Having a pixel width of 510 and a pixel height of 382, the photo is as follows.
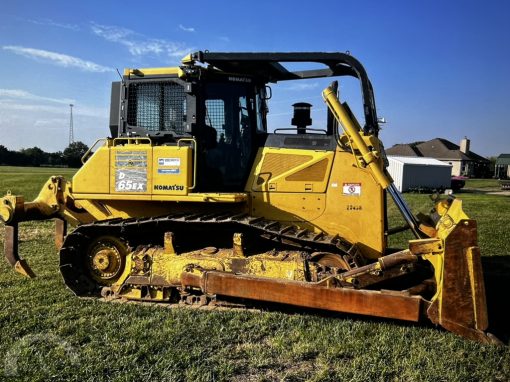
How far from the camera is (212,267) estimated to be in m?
6.00

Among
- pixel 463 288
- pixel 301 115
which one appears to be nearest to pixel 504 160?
pixel 301 115

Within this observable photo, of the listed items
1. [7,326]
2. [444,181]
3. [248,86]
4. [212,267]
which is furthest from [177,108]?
[444,181]

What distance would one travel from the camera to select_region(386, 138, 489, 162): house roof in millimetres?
67312

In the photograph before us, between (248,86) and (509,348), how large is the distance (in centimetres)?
435

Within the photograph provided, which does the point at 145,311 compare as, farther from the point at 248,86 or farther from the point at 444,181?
the point at 444,181

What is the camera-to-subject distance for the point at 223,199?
594 cm

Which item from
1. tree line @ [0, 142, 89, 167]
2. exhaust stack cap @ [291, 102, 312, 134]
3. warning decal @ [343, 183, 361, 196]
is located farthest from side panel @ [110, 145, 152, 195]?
tree line @ [0, 142, 89, 167]

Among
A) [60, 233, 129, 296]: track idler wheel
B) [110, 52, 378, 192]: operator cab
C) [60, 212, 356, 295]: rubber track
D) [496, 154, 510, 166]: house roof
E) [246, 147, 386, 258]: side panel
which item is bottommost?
[60, 233, 129, 296]: track idler wheel

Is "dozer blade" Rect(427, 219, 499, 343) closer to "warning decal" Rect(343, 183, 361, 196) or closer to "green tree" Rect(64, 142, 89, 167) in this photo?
"warning decal" Rect(343, 183, 361, 196)

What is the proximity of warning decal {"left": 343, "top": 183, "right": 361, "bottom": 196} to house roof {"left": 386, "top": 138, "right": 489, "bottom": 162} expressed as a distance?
62.8 meters

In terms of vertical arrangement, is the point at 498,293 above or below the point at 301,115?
below

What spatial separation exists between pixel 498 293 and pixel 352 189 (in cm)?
288

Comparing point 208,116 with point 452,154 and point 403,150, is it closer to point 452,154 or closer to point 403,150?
point 403,150

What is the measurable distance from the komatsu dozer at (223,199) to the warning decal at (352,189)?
0.01 metres
